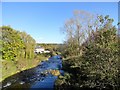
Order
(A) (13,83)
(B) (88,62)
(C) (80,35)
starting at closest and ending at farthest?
1. (B) (88,62)
2. (A) (13,83)
3. (C) (80,35)

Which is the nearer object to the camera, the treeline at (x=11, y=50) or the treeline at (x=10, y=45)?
the treeline at (x=11, y=50)

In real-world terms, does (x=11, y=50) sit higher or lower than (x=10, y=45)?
lower

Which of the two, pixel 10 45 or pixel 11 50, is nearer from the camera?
pixel 10 45

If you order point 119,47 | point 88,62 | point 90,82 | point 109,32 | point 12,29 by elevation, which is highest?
point 12,29

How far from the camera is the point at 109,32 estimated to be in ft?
26.8

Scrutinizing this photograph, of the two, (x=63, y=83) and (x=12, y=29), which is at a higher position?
(x=12, y=29)

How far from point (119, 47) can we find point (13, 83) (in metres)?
13.2

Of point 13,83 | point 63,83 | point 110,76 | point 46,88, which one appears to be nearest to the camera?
point 110,76

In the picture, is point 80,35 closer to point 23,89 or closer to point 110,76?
point 23,89

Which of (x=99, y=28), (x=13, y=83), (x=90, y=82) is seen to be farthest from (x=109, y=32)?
(x=13, y=83)

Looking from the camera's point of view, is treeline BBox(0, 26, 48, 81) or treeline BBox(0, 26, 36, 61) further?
treeline BBox(0, 26, 36, 61)

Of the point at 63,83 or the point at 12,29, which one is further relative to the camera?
the point at 12,29

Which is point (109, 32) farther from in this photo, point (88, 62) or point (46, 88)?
point (46, 88)

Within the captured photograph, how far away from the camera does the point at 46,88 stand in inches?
648
